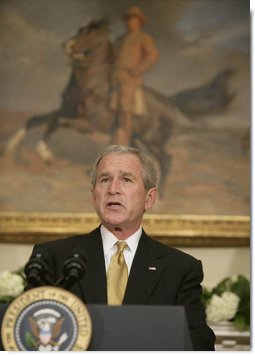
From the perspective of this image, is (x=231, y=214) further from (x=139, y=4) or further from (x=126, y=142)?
(x=139, y=4)

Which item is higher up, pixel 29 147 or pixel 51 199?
pixel 29 147

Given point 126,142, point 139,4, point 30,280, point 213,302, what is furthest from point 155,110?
point 30,280

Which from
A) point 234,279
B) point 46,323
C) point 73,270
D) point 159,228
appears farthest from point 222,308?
point 46,323

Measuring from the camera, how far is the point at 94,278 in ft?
11.6

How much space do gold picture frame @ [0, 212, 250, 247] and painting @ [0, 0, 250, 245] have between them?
0.15 ft

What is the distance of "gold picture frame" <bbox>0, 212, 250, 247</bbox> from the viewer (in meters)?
6.33

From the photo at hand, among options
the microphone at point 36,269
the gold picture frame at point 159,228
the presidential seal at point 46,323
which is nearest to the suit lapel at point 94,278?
the microphone at point 36,269

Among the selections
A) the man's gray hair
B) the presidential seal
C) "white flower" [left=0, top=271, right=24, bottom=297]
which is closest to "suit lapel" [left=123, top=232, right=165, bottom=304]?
the man's gray hair

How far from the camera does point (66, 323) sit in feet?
8.64

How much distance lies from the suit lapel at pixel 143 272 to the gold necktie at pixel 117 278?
0.04 m

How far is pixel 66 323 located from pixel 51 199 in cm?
384

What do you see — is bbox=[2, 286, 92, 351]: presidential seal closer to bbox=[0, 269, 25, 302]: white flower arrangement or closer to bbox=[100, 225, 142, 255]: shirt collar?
bbox=[100, 225, 142, 255]: shirt collar

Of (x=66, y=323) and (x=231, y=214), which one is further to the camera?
(x=231, y=214)

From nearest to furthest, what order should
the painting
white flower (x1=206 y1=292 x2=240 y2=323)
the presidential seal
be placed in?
the presidential seal < white flower (x1=206 y1=292 x2=240 y2=323) < the painting
